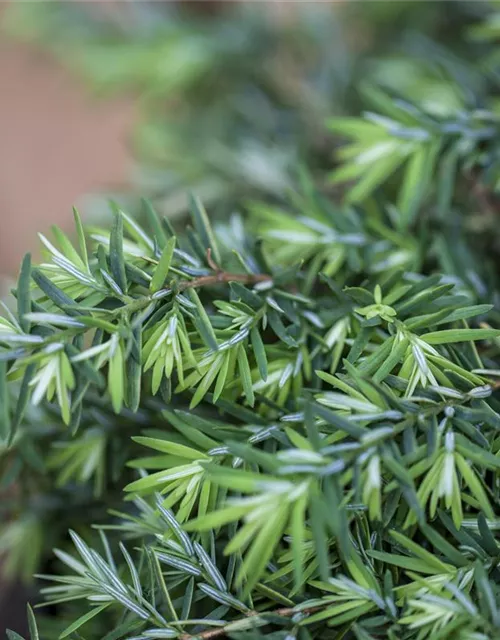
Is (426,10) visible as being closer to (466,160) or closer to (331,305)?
(466,160)

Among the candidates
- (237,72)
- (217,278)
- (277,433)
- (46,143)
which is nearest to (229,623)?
(277,433)

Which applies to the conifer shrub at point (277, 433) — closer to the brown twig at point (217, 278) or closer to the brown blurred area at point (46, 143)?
the brown twig at point (217, 278)

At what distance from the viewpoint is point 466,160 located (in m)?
0.55

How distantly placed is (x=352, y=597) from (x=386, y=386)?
132 millimetres

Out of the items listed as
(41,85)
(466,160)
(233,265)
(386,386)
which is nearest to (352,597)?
(386,386)

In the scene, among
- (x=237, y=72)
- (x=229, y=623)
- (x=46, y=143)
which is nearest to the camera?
(x=229, y=623)

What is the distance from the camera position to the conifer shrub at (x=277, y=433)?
1.13 feet

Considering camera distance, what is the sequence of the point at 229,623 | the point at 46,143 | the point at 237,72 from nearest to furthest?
the point at 229,623
the point at 237,72
the point at 46,143

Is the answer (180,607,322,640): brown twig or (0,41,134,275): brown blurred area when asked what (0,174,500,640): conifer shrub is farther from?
(0,41,134,275): brown blurred area

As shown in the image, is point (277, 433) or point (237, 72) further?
point (237, 72)

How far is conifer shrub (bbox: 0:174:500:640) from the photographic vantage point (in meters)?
0.35

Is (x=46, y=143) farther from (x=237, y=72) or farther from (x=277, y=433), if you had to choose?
(x=277, y=433)

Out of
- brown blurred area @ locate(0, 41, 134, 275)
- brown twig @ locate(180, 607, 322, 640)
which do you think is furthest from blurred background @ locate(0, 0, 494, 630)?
brown twig @ locate(180, 607, 322, 640)

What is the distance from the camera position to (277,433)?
397 mm
